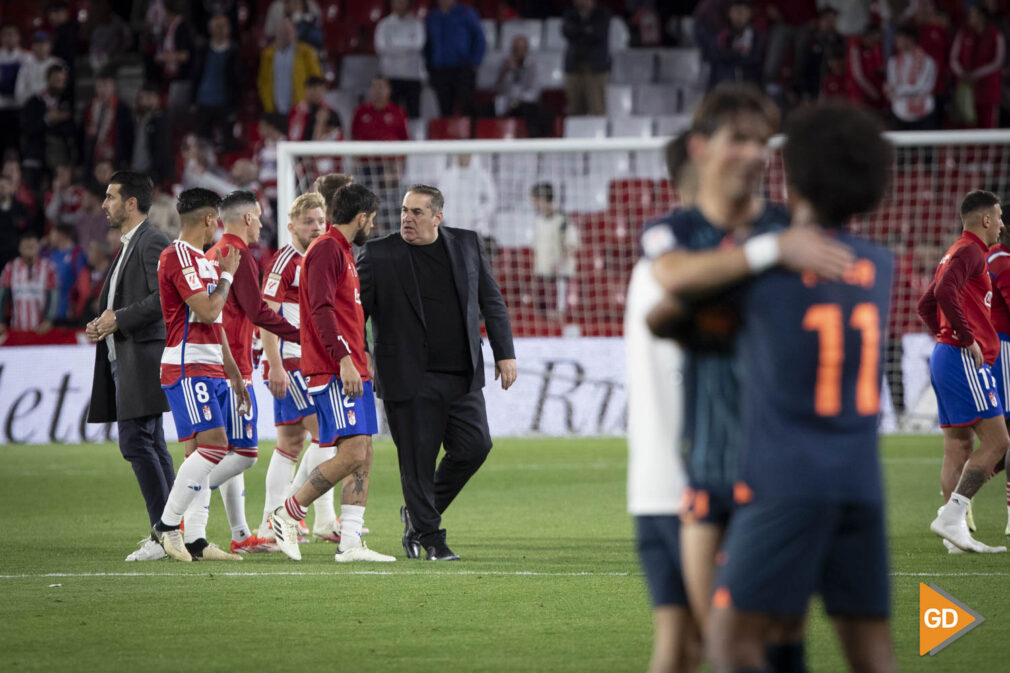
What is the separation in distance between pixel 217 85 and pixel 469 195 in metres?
5.43

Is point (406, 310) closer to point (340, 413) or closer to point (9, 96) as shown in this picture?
point (340, 413)

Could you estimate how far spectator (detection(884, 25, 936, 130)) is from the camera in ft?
63.8

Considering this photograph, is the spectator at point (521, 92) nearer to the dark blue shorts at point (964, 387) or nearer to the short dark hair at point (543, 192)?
the short dark hair at point (543, 192)

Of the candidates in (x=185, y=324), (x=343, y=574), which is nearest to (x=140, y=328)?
(x=185, y=324)

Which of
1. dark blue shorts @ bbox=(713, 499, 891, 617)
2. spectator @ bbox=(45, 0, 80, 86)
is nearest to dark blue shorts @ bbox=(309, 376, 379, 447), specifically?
dark blue shorts @ bbox=(713, 499, 891, 617)

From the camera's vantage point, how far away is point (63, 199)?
21.0 metres

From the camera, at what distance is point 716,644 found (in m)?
3.02

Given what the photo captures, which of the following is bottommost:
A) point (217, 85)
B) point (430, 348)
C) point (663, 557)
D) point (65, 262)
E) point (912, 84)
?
point (65, 262)

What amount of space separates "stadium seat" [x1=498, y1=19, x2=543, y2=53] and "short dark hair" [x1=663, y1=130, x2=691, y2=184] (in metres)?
19.2

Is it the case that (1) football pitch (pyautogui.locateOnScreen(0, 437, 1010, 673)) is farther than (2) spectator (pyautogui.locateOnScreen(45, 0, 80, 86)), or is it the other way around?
(2) spectator (pyautogui.locateOnScreen(45, 0, 80, 86))

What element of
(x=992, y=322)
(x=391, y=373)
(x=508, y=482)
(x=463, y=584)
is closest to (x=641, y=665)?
(x=463, y=584)

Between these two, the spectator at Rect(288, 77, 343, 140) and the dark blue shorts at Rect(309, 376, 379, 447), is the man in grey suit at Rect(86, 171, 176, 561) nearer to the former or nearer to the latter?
the dark blue shorts at Rect(309, 376, 379, 447)

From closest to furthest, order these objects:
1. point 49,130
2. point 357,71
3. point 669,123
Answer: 1. point 669,123
2. point 49,130
3. point 357,71

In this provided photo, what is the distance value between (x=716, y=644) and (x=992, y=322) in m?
6.78
